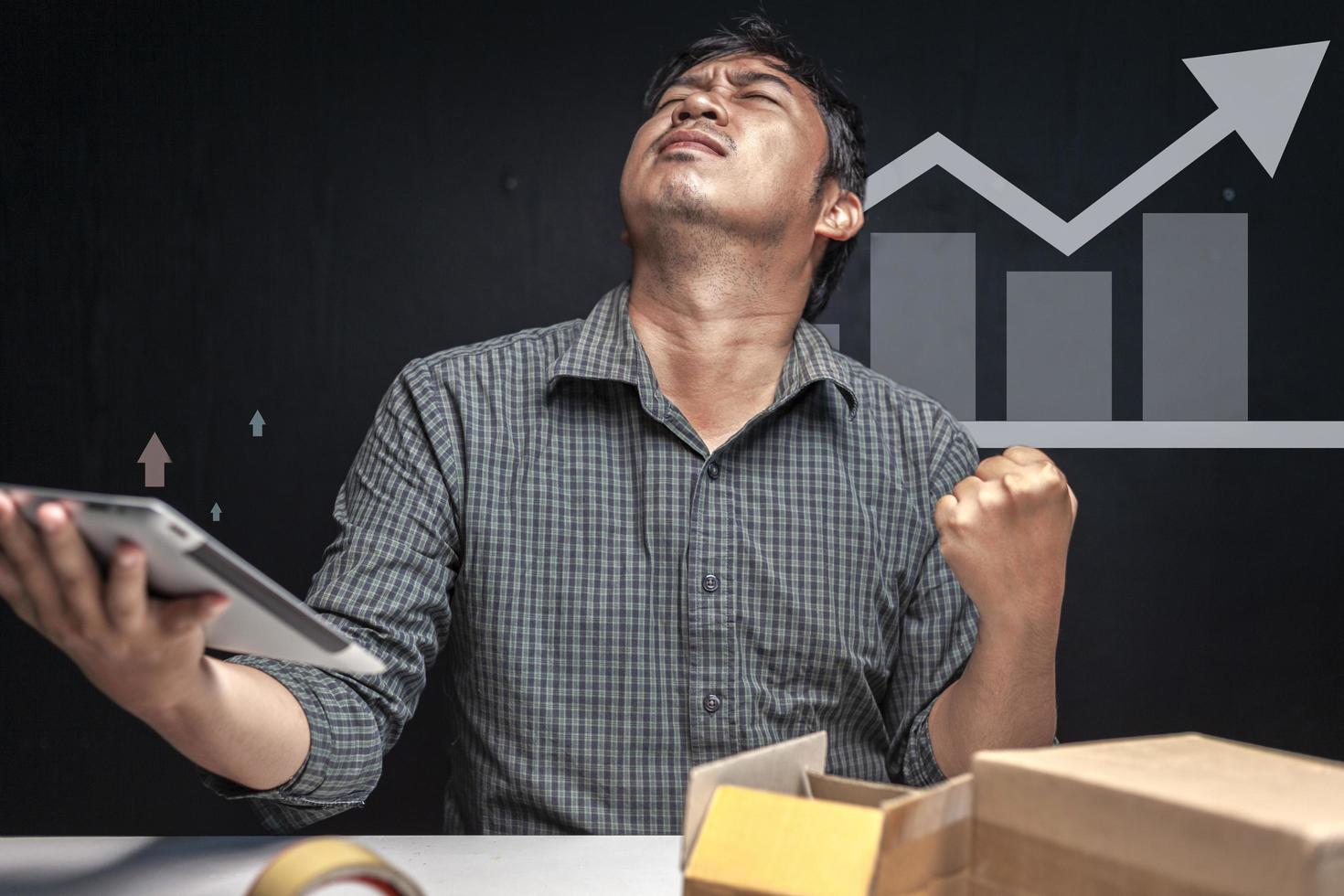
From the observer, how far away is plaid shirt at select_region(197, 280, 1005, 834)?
1.23 m

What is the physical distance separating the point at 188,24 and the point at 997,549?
1.59m

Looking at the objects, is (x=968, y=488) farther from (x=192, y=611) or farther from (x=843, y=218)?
(x=843, y=218)

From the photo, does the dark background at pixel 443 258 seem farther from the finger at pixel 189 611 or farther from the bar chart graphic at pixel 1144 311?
the finger at pixel 189 611

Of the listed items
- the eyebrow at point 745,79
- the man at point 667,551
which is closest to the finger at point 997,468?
the man at point 667,551

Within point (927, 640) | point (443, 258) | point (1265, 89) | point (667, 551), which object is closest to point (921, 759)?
point (927, 640)

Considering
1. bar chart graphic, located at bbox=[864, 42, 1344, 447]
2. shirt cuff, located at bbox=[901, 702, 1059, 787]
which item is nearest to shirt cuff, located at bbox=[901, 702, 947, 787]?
shirt cuff, located at bbox=[901, 702, 1059, 787]

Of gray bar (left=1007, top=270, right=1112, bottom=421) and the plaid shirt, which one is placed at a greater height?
gray bar (left=1007, top=270, right=1112, bottom=421)

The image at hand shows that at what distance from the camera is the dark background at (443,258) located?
176 cm

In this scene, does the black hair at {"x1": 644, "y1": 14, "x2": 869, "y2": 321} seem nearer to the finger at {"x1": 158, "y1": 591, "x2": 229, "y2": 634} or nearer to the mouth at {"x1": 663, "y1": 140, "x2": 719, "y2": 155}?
the mouth at {"x1": 663, "y1": 140, "x2": 719, "y2": 155}

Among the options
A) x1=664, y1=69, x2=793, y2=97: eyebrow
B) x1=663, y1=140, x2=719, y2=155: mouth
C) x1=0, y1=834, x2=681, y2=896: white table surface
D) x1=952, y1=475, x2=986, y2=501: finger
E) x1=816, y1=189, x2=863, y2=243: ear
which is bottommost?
x1=0, y1=834, x2=681, y2=896: white table surface

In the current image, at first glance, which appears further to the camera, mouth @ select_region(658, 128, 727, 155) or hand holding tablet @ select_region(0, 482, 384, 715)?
mouth @ select_region(658, 128, 727, 155)

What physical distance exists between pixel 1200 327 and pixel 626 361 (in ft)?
3.42

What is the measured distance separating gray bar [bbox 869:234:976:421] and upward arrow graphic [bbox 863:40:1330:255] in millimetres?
98

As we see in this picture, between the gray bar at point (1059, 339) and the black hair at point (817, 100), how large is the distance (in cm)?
32
